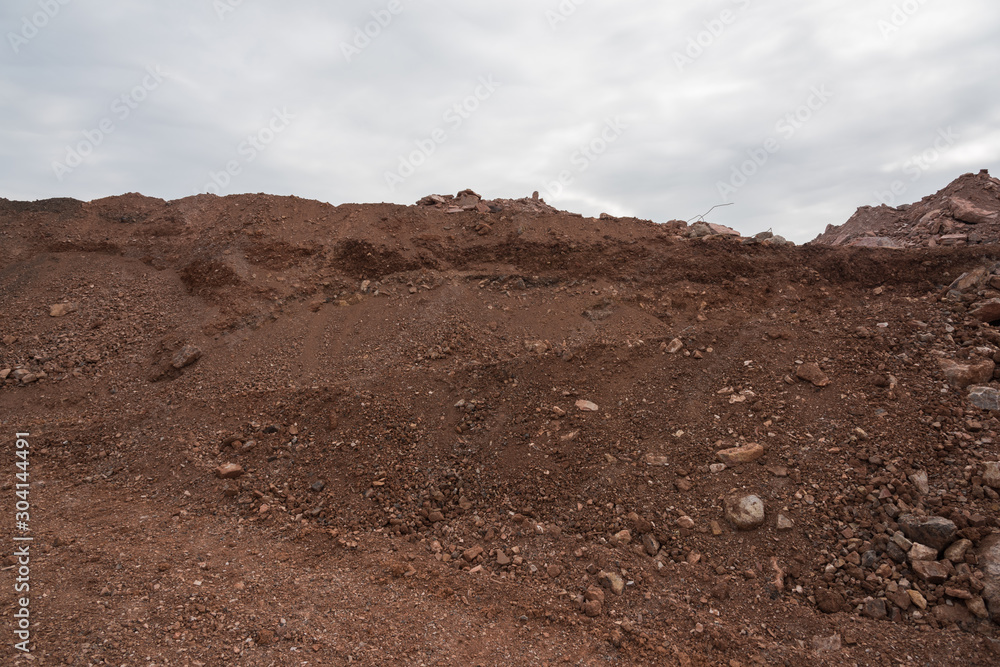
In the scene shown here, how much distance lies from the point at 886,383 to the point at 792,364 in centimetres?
81

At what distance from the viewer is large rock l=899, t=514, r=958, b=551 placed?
3.64 meters

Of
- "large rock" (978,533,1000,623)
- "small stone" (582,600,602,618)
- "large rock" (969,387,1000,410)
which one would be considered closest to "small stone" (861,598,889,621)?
"large rock" (978,533,1000,623)

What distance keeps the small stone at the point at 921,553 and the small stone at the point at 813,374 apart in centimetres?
172

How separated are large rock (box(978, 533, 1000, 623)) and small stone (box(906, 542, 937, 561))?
0.25 metres

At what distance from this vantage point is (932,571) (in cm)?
352

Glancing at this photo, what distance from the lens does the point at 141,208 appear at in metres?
9.65

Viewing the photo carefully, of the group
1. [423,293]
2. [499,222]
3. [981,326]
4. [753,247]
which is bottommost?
[981,326]

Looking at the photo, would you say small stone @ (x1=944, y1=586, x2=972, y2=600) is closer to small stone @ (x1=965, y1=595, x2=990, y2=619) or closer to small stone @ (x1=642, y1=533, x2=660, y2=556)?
small stone @ (x1=965, y1=595, x2=990, y2=619)

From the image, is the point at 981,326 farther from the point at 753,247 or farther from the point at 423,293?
the point at 423,293

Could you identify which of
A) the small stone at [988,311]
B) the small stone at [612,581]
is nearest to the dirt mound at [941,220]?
the small stone at [988,311]

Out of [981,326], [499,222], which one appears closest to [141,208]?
[499,222]

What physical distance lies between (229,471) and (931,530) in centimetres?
623

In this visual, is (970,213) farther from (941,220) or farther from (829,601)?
(829,601)

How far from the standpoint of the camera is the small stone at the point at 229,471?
536 cm
